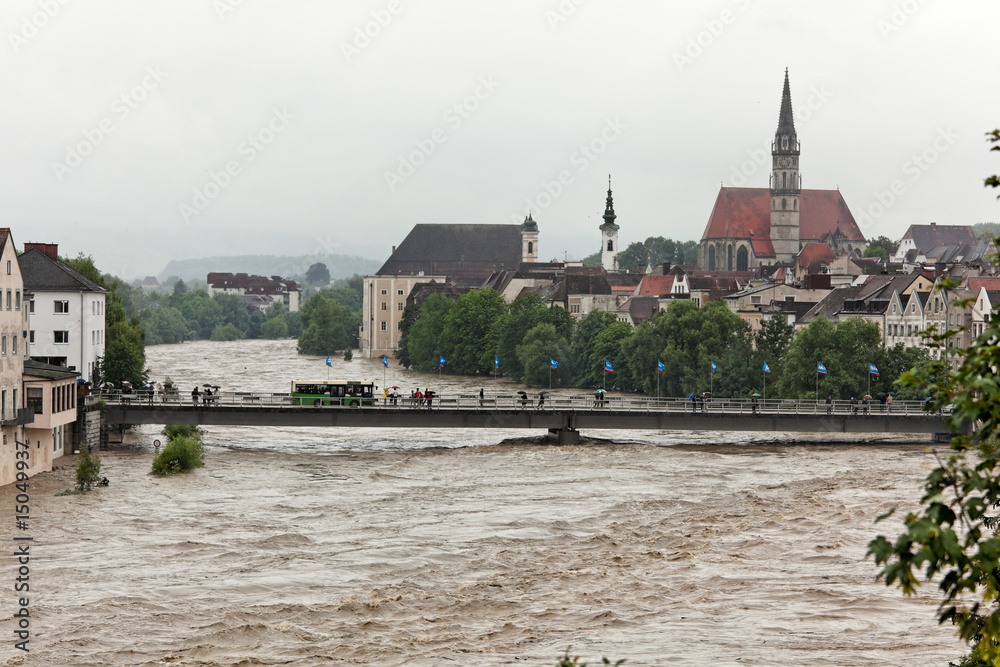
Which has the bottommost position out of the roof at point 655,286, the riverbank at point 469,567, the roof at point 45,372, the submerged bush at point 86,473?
the riverbank at point 469,567

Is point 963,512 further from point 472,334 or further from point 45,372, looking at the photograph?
point 472,334

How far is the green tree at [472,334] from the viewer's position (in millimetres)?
124213

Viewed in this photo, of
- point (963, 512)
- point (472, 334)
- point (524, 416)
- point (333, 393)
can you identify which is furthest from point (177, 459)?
point (472, 334)

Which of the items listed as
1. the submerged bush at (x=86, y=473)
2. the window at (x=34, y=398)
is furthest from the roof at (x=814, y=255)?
the submerged bush at (x=86, y=473)

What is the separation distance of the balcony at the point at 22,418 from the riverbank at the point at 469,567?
2189 millimetres

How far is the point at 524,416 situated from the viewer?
2470 inches

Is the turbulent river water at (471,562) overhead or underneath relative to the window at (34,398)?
underneath

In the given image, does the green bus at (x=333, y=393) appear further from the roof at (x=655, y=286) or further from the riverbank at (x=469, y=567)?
the roof at (x=655, y=286)

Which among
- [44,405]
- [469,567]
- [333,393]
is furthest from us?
[333,393]

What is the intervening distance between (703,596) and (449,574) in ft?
20.3

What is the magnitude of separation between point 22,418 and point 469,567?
21534 millimetres

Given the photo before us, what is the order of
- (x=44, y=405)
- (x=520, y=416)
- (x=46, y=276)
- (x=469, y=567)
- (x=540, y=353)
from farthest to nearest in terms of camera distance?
(x=540, y=353), (x=46, y=276), (x=520, y=416), (x=44, y=405), (x=469, y=567)

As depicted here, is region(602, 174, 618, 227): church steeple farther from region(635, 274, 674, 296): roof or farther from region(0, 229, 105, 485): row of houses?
region(0, 229, 105, 485): row of houses

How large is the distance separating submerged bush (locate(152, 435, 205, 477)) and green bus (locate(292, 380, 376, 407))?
42.4 feet
